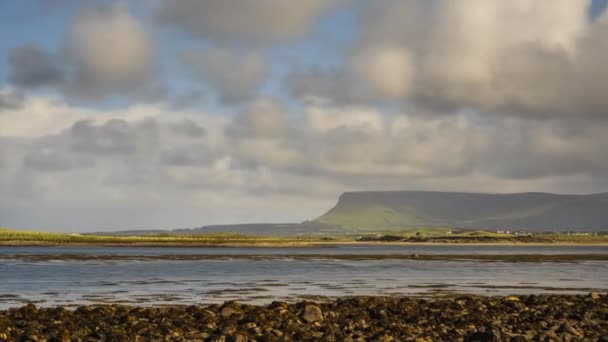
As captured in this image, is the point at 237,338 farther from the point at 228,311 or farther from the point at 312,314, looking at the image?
the point at 228,311

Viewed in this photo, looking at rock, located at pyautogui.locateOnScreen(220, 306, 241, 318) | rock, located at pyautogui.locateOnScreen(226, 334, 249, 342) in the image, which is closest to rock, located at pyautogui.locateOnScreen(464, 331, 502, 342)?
rock, located at pyautogui.locateOnScreen(226, 334, 249, 342)

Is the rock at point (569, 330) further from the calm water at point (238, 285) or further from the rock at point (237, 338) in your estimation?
the calm water at point (238, 285)

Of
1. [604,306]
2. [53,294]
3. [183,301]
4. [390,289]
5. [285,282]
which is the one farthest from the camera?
[285,282]

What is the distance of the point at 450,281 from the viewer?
53.2m

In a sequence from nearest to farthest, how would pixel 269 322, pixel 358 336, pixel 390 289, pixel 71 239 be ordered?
pixel 358 336 < pixel 269 322 < pixel 390 289 < pixel 71 239

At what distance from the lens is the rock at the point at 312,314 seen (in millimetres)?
27203

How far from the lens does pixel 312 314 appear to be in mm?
27656

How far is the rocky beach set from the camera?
23609 mm

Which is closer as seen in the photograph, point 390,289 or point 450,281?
point 390,289

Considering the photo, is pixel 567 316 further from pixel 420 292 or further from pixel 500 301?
pixel 420 292

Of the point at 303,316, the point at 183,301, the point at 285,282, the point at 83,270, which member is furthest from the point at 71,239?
the point at 303,316

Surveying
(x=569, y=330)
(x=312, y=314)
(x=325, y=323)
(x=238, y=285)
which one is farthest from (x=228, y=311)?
(x=238, y=285)

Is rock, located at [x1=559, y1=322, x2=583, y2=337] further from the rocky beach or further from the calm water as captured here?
the calm water

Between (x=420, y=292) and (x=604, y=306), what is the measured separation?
40.6 feet
